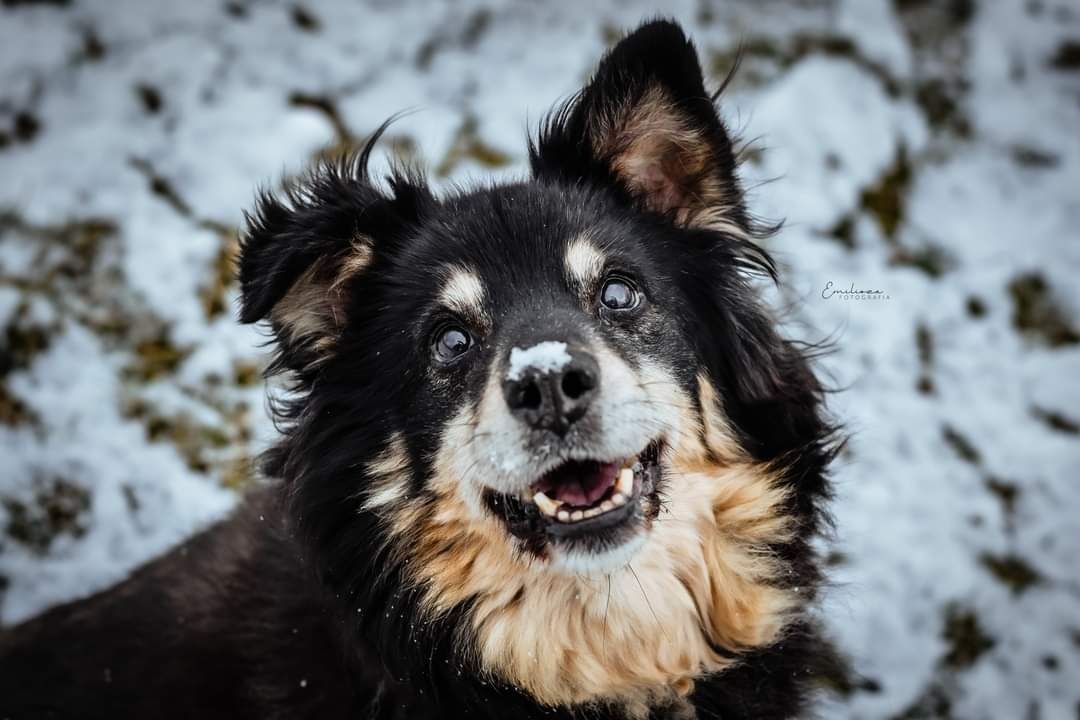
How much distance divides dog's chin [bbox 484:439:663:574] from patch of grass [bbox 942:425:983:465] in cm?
261

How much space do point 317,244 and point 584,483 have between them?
1.13 meters

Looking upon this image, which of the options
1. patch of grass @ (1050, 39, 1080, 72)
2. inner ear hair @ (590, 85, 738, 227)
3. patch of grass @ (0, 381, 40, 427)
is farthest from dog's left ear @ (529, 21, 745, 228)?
patch of grass @ (1050, 39, 1080, 72)

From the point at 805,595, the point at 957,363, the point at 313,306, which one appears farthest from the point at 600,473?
the point at 957,363

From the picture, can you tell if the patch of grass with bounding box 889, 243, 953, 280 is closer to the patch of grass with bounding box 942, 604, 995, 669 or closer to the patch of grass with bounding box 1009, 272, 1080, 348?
the patch of grass with bounding box 1009, 272, 1080, 348

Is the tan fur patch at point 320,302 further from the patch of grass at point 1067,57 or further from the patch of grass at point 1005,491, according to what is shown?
the patch of grass at point 1067,57

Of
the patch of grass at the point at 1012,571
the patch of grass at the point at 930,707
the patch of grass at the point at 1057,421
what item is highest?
the patch of grass at the point at 1057,421

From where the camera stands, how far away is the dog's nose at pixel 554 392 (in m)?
2.53

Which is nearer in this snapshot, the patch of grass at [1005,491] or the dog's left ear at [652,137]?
the dog's left ear at [652,137]

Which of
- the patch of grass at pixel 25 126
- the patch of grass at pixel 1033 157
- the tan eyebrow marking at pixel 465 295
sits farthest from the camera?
the patch of grass at pixel 1033 157

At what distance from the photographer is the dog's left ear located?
300cm

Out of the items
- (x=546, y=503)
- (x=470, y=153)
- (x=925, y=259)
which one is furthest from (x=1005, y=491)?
(x=470, y=153)

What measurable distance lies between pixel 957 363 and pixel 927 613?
4.73 feet

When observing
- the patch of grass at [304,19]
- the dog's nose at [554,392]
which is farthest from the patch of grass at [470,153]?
→ the dog's nose at [554,392]

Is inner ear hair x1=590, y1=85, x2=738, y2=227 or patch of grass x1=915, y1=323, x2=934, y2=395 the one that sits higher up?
inner ear hair x1=590, y1=85, x2=738, y2=227
